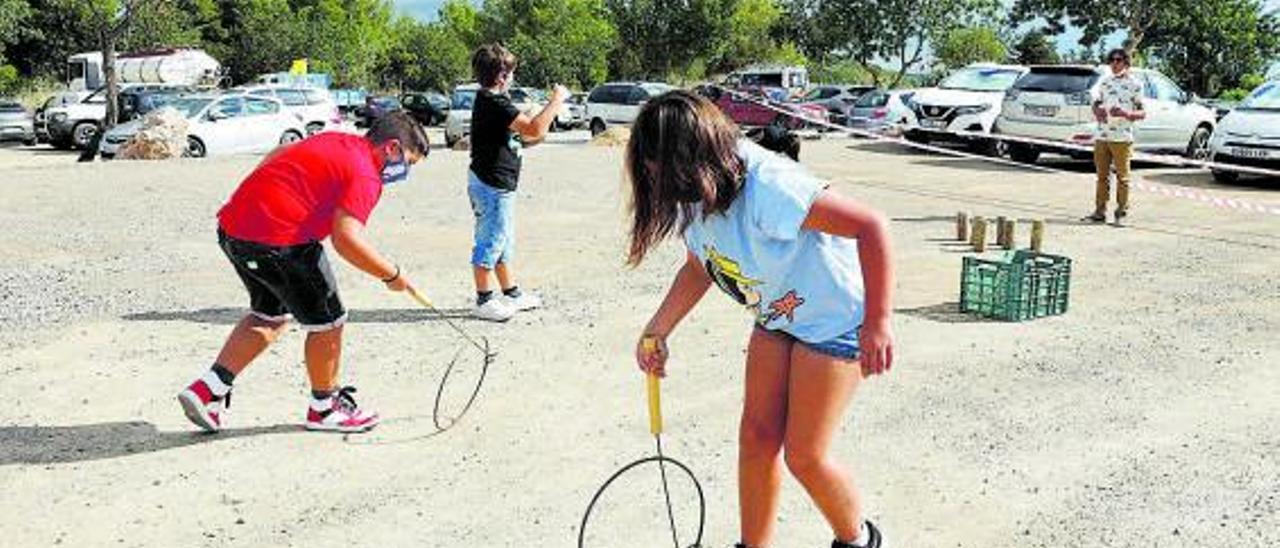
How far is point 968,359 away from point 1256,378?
1441 millimetres

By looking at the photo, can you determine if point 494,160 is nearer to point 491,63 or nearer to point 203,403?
point 491,63

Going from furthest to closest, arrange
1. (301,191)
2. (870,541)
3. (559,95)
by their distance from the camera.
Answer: (559,95)
(301,191)
(870,541)

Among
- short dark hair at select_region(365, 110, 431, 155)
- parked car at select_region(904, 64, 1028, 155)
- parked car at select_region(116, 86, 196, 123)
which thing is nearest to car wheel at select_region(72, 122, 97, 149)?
parked car at select_region(116, 86, 196, 123)

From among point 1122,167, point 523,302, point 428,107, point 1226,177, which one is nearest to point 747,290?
point 523,302

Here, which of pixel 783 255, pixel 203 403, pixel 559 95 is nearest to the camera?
pixel 783 255

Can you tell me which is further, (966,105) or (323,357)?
(966,105)

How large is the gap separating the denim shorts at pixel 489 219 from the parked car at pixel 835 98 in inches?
975

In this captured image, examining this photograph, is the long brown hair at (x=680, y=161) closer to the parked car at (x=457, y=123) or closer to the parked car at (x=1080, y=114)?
the parked car at (x=1080, y=114)

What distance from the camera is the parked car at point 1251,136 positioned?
15492 mm

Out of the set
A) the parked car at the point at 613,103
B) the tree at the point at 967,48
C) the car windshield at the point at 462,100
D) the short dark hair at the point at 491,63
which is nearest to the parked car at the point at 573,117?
the parked car at the point at 613,103

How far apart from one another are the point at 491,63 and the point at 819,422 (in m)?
4.26

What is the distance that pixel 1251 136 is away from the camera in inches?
619

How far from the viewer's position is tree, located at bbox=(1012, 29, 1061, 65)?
210 feet

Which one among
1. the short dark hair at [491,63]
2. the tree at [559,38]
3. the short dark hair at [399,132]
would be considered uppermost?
the tree at [559,38]
